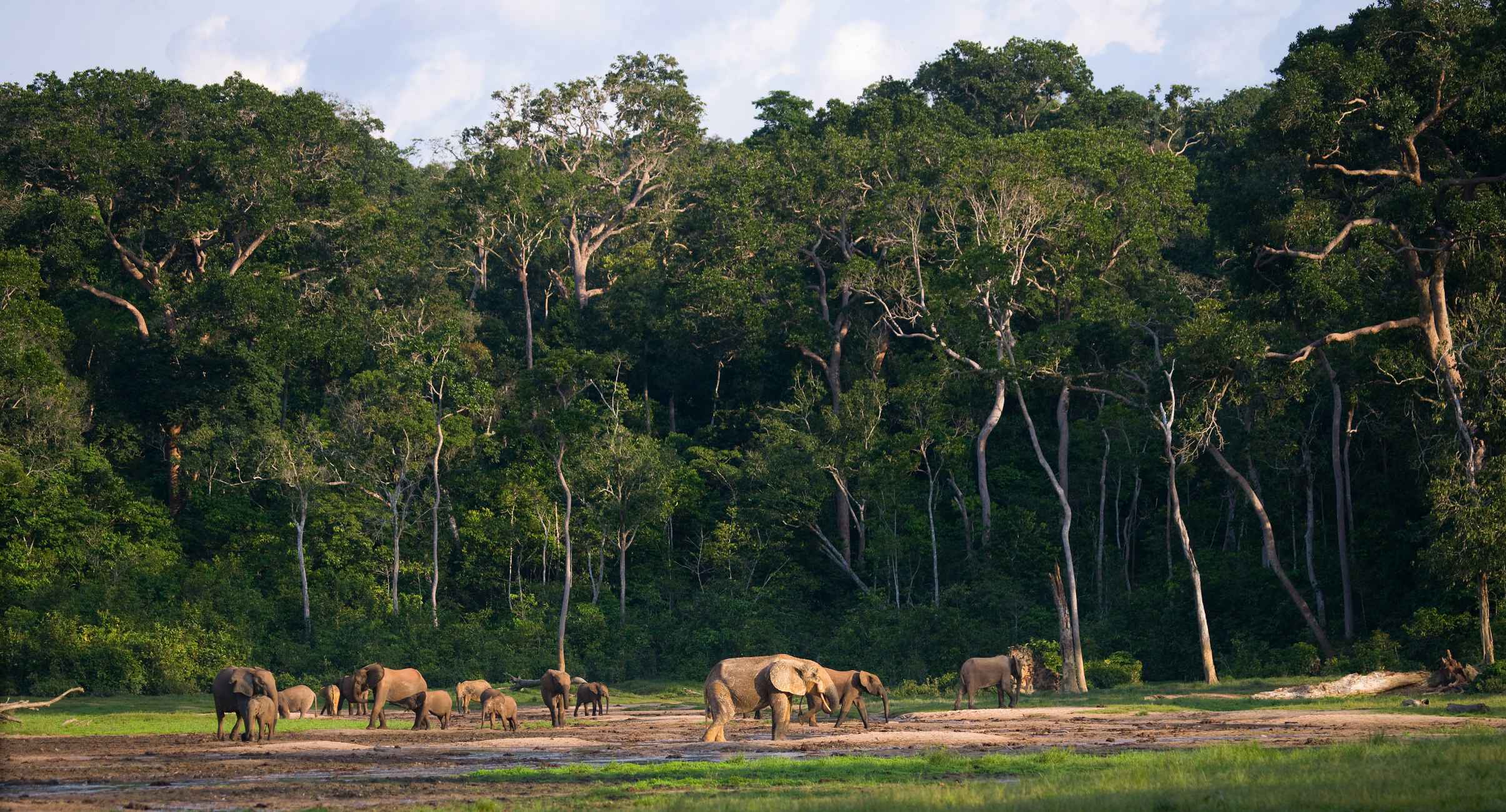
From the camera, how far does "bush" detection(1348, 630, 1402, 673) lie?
116ft

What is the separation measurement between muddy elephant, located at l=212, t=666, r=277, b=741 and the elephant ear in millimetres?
9483

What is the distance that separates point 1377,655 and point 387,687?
2491 cm

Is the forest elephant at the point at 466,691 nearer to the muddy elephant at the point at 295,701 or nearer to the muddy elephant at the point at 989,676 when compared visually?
the muddy elephant at the point at 295,701

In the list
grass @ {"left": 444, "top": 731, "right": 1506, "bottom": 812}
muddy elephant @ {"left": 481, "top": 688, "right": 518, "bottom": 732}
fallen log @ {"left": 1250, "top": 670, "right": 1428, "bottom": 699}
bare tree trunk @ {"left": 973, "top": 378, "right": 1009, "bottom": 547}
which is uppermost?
bare tree trunk @ {"left": 973, "top": 378, "right": 1009, "bottom": 547}

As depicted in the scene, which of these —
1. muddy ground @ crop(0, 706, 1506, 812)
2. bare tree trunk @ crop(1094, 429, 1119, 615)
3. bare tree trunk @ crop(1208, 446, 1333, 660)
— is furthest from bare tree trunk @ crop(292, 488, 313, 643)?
bare tree trunk @ crop(1208, 446, 1333, 660)

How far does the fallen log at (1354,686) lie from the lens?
29.5m

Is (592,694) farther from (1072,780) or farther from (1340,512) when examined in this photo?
(1340,512)

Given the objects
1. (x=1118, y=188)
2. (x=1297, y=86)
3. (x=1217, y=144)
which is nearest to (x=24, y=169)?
(x=1118, y=188)

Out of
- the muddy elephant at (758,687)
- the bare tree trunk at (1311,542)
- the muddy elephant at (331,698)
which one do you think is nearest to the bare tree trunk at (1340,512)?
the bare tree trunk at (1311,542)

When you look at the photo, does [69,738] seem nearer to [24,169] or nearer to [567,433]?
[567,433]

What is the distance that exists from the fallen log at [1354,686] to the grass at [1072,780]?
10080 millimetres

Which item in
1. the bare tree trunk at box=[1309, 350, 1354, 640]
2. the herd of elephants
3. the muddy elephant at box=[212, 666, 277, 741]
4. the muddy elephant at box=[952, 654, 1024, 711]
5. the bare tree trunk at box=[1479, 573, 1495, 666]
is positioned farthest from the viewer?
the bare tree trunk at box=[1309, 350, 1354, 640]

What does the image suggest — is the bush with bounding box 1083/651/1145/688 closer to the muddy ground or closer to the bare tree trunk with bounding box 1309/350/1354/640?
the bare tree trunk with bounding box 1309/350/1354/640

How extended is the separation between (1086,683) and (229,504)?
109 ft
